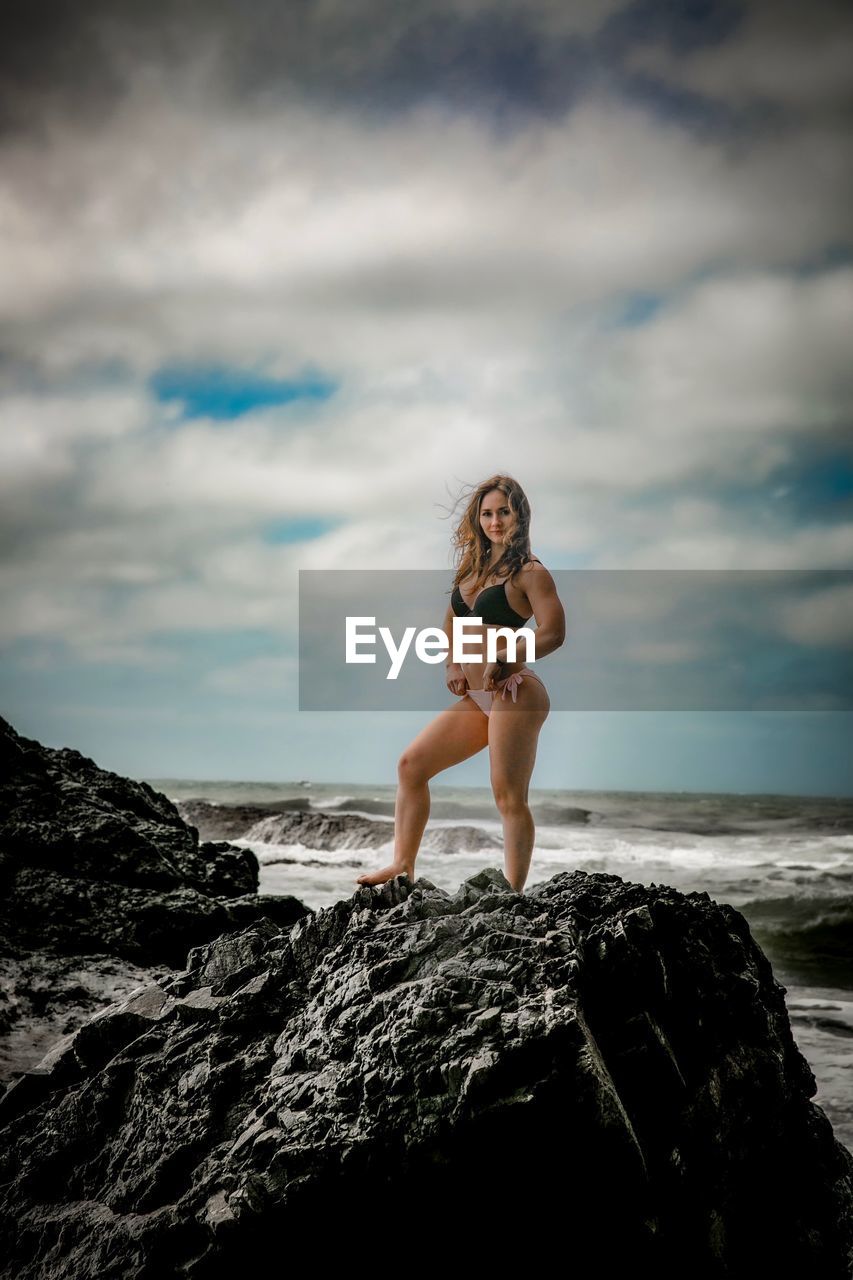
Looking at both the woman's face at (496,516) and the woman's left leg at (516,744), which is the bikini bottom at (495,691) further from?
the woman's face at (496,516)

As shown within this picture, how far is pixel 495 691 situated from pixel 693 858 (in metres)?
18.9

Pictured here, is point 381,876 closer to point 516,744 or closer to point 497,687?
point 516,744

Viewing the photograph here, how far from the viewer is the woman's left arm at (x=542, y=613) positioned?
16.5 feet

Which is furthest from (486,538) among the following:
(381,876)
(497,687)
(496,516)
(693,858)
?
(693,858)

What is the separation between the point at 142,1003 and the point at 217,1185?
103 centimetres

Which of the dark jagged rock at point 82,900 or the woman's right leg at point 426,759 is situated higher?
the woman's right leg at point 426,759

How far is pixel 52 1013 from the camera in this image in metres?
4.64

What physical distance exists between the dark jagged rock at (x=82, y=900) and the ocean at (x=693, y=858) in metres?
2.47

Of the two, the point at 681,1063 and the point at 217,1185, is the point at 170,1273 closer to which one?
the point at 217,1185

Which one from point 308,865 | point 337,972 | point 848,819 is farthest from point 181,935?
point 848,819

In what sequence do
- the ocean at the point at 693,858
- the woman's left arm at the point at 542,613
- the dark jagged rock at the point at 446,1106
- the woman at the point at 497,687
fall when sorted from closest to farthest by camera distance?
the dark jagged rock at the point at 446,1106 < the woman at the point at 497,687 < the woman's left arm at the point at 542,613 < the ocean at the point at 693,858

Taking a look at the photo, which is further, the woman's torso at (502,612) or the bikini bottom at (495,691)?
the woman's torso at (502,612)

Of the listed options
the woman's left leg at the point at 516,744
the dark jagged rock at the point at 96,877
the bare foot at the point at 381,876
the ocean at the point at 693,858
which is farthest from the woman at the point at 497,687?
the ocean at the point at 693,858

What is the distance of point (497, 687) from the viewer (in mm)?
4988
